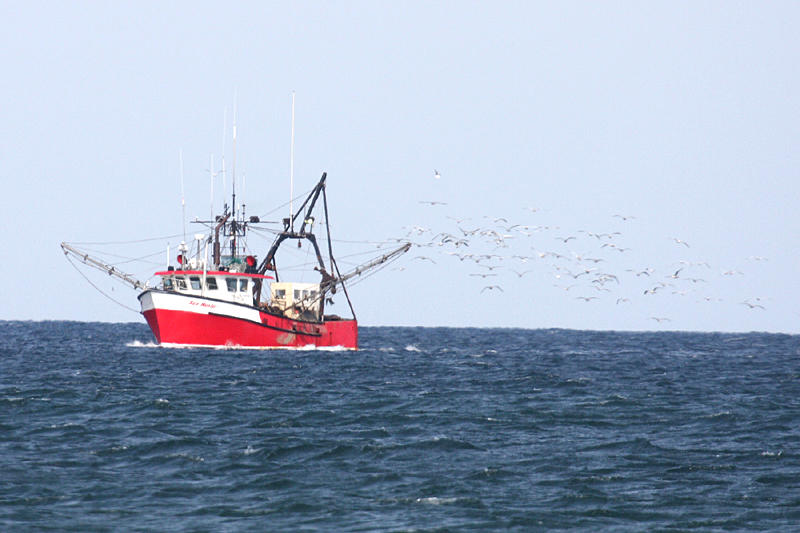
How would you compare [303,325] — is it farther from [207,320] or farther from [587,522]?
[587,522]

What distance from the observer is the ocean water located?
20.2 meters

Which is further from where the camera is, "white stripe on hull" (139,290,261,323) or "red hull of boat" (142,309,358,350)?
"red hull of boat" (142,309,358,350)

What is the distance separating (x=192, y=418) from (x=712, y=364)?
50.9 metres

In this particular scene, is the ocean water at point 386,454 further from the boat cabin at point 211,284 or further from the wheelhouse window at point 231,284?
the wheelhouse window at point 231,284

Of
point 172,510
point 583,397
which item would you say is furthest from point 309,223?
point 172,510

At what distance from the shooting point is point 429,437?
2944 cm

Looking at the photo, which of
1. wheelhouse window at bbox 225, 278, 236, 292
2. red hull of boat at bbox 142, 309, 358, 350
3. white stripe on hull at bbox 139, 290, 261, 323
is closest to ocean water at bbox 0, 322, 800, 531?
white stripe on hull at bbox 139, 290, 261, 323

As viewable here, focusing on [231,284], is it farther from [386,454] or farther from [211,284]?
[386,454]

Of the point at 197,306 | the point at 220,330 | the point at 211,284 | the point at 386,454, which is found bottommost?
the point at 386,454

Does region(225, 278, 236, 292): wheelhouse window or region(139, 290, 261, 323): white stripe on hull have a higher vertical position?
region(225, 278, 236, 292): wheelhouse window

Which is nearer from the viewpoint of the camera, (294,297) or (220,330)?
(220,330)

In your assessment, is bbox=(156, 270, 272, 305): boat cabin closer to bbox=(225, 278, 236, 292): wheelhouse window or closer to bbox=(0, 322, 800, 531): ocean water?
bbox=(225, 278, 236, 292): wheelhouse window

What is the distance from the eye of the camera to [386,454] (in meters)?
26.7

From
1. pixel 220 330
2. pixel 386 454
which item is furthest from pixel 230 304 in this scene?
pixel 386 454
